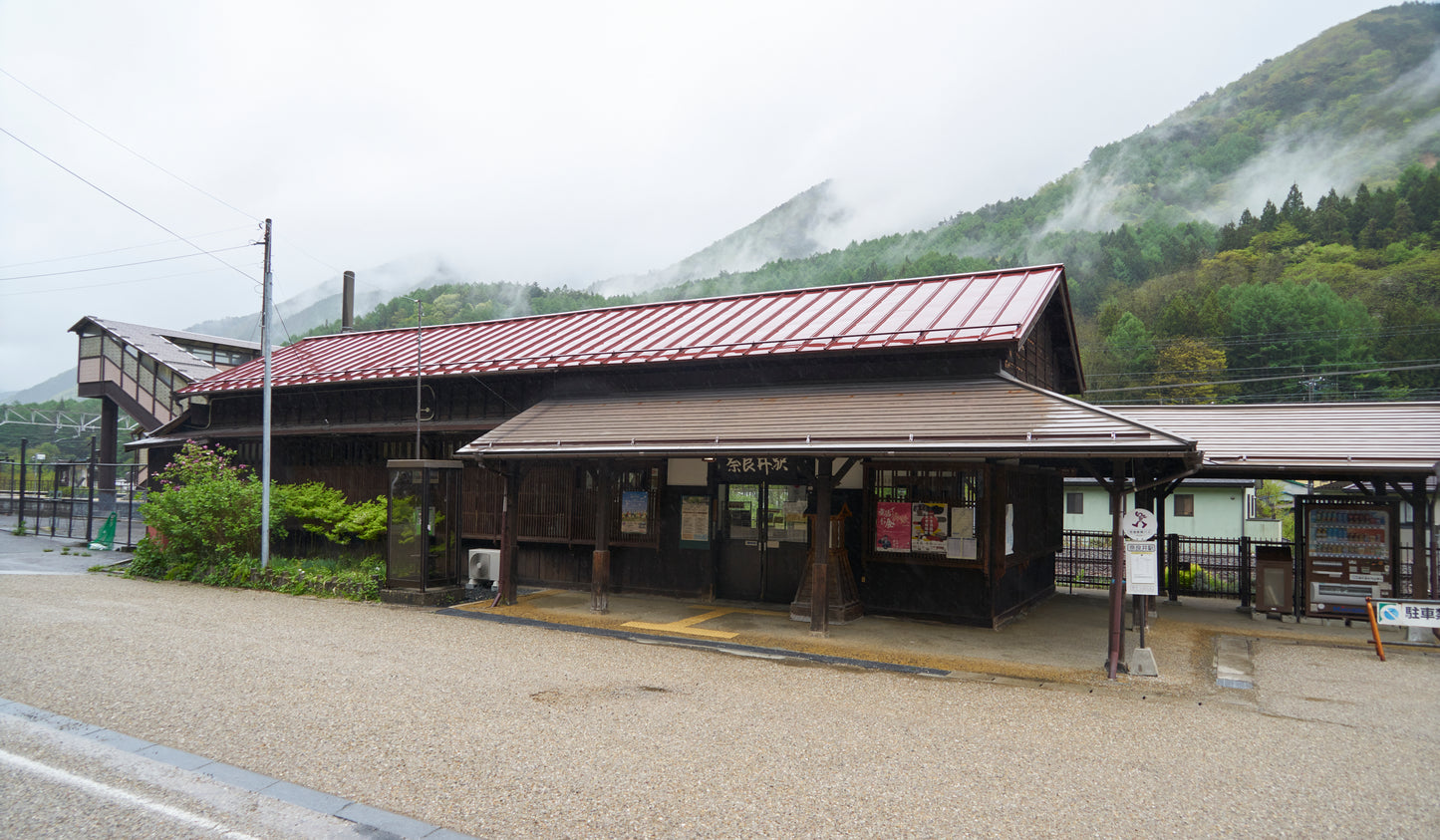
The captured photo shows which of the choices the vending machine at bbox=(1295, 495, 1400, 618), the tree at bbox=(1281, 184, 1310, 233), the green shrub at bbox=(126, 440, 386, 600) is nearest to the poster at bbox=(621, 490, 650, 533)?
the green shrub at bbox=(126, 440, 386, 600)

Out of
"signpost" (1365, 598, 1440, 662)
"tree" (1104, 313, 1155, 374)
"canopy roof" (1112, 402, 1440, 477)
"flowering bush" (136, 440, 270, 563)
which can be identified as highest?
"tree" (1104, 313, 1155, 374)

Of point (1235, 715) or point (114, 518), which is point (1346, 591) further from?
point (114, 518)

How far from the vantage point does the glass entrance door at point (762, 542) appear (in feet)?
44.6

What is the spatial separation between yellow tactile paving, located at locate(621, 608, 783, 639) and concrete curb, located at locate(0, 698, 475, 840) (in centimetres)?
634

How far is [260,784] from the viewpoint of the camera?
554 centimetres

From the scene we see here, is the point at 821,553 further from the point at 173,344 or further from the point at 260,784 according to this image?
the point at 173,344

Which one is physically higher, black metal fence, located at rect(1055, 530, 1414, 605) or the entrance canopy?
the entrance canopy

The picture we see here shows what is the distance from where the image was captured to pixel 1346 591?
13828 millimetres

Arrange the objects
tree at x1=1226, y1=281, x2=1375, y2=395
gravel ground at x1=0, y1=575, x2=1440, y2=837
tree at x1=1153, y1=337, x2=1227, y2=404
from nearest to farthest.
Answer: gravel ground at x1=0, y1=575, x2=1440, y2=837 → tree at x1=1226, y1=281, x2=1375, y2=395 → tree at x1=1153, y1=337, x2=1227, y2=404

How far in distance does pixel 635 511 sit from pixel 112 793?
9.71m

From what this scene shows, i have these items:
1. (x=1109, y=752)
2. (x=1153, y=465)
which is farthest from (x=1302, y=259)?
(x=1109, y=752)

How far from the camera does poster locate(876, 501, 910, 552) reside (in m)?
12.3

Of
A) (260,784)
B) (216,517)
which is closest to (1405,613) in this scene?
(260,784)

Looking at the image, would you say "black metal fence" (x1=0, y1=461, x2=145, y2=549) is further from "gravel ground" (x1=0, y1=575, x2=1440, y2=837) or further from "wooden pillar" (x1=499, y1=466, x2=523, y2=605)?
"gravel ground" (x1=0, y1=575, x2=1440, y2=837)
